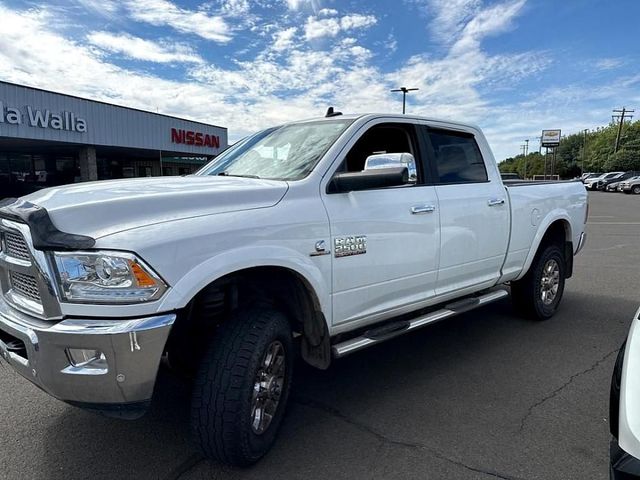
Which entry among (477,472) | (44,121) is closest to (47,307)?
(477,472)

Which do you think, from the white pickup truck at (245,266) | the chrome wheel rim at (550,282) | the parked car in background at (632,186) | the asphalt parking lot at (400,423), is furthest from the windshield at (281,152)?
the parked car in background at (632,186)

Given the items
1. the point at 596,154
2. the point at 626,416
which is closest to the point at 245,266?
the point at 626,416

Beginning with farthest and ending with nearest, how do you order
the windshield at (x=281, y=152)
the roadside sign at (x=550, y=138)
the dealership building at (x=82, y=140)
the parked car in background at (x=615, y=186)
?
the roadside sign at (x=550, y=138)
the parked car in background at (x=615, y=186)
the dealership building at (x=82, y=140)
the windshield at (x=281, y=152)

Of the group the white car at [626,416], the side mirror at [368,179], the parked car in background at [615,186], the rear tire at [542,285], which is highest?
the side mirror at [368,179]

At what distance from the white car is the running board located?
4.52 ft

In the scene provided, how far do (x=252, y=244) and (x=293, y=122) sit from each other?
174 cm

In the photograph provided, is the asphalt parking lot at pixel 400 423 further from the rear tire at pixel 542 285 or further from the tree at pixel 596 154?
the tree at pixel 596 154

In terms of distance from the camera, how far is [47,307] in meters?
2.13

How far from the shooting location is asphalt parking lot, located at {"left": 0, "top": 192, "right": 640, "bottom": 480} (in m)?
2.57

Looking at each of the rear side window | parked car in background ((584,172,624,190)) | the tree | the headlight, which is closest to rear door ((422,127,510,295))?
the rear side window

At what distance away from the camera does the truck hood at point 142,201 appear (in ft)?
7.10

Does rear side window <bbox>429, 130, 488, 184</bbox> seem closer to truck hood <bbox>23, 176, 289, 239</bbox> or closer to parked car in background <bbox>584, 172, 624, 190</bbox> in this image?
truck hood <bbox>23, 176, 289, 239</bbox>

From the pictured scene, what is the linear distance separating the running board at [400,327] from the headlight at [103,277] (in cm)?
135

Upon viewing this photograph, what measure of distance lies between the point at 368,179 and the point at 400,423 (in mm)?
1578
